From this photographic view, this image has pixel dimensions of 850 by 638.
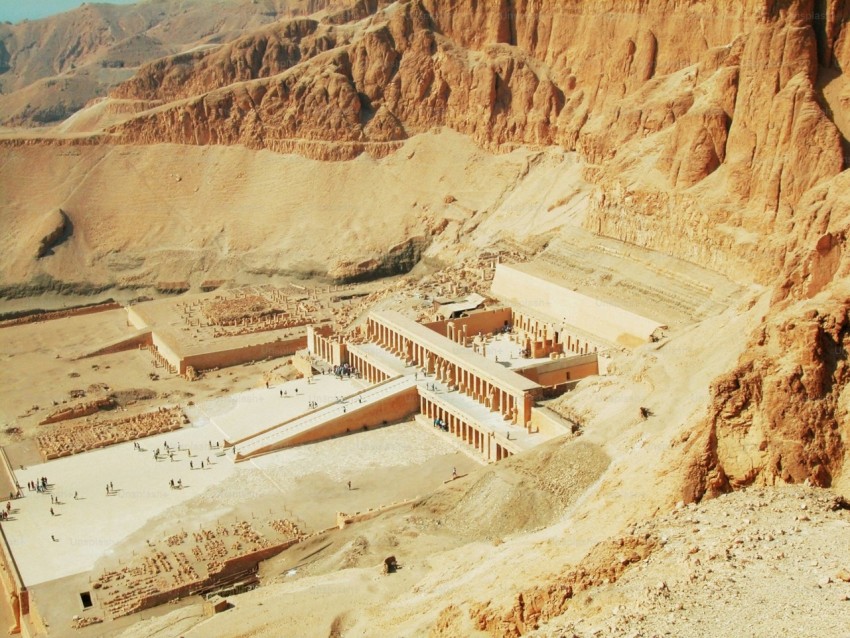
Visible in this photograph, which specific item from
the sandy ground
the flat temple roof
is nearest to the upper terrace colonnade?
the flat temple roof

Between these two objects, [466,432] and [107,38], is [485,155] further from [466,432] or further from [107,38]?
[107,38]

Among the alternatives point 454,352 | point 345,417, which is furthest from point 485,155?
point 345,417

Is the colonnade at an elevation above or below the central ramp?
above

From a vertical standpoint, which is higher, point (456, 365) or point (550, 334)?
point (456, 365)

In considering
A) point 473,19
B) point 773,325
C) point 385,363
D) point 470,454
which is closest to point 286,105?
point 473,19

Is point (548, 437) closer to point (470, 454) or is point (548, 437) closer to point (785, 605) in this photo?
point (470, 454)

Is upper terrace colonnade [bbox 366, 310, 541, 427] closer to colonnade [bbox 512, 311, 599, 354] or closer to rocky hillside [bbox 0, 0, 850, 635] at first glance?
rocky hillside [bbox 0, 0, 850, 635]

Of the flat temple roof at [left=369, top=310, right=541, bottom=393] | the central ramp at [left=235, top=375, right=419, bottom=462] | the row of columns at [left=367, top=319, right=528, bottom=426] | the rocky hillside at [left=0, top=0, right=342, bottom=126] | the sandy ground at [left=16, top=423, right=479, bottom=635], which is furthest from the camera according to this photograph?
the rocky hillside at [left=0, top=0, right=342, bottom=126]
